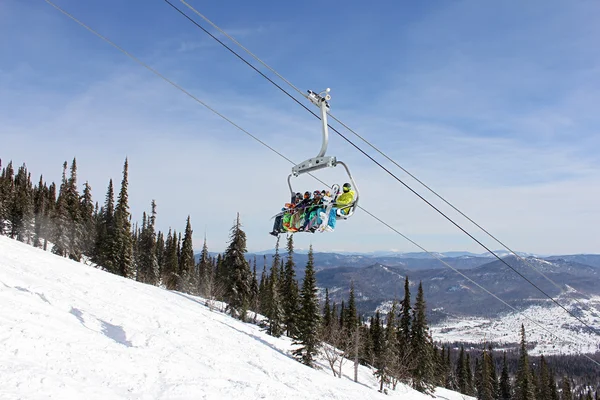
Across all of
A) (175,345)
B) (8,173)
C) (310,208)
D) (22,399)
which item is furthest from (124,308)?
(8,173)

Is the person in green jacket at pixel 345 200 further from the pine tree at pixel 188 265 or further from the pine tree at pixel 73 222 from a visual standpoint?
the pine tree at pixel 188 265

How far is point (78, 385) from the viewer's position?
14484mm

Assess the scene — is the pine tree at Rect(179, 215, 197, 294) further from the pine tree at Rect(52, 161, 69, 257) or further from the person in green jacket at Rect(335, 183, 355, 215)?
the person in green jacket at Rect(335, 183, 355, 215)

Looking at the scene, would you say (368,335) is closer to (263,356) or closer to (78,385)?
(263,356)

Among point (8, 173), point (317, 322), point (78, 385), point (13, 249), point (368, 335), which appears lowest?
point (368, 335)

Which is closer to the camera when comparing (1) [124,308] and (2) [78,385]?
(2) [78,385]

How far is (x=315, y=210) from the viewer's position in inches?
576

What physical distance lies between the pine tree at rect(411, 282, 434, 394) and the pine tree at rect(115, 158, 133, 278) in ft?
145

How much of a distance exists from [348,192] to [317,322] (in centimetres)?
3545

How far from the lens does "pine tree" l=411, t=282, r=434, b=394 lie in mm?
61156

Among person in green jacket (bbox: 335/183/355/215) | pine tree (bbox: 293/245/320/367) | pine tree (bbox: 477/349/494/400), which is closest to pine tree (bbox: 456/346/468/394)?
pine tree (bbox: 477/349/494/400)

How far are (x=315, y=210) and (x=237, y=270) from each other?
40.9m

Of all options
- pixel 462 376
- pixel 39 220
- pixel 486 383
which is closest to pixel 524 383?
pixel 486 383

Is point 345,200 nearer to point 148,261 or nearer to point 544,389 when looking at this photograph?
point 148,261
